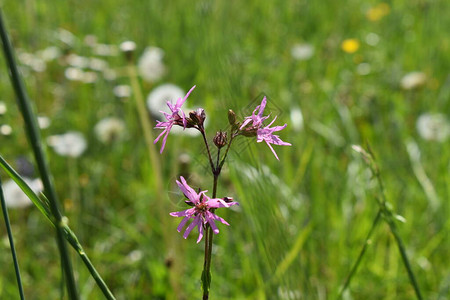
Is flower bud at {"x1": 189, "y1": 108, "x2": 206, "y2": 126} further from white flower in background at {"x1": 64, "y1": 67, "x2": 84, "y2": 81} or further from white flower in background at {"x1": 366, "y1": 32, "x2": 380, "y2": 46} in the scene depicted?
white flower in background at {"x1": 366, "y1": 32, "x2": 380, "y2": 46}

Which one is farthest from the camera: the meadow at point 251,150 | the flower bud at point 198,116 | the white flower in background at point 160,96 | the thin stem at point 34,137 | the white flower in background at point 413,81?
the white flower in background at point 413,81

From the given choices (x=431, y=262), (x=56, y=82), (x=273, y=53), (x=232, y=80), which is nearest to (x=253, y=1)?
(x=273, y=53)

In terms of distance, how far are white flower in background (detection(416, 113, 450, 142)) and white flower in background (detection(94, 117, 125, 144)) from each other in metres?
0.97

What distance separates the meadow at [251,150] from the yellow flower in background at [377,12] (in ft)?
0.05

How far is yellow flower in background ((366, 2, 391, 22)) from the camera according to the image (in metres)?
2.88

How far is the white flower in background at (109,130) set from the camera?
1.85 m

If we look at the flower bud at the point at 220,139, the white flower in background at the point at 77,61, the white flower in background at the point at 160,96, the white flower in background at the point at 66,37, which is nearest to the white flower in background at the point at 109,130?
the white flower in background at the point at 160,96

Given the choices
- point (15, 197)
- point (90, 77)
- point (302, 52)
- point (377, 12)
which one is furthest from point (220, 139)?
point (377, 12)

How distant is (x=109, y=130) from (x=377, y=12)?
66.8 inches

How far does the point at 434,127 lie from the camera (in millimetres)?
1712

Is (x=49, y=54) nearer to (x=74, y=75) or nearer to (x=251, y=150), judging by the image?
(x=74, y=75)

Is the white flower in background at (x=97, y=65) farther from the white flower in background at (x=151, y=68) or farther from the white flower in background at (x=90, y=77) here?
the white flower in background at (x=151, y=68)

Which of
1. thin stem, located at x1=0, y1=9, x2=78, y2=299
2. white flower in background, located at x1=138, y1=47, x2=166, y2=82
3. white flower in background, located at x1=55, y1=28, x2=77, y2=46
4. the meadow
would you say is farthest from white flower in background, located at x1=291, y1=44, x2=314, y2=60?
thin stem, located at x1=0, y1=9, x2=78, y2=299

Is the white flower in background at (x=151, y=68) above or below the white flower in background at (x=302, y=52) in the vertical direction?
above
